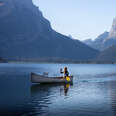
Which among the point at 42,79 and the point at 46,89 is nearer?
the point at 46,89

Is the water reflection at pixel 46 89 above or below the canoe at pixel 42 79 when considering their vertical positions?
below

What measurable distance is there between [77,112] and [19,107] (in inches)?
287

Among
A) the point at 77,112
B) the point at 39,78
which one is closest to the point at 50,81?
the point at 39,78

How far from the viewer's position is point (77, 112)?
2584 centimetres

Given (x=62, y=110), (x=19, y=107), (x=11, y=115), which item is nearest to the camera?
(x=11, y=115)

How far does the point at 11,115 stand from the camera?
24.4 meters

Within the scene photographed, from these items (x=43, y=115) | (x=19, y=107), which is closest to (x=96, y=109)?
(x=43, y=115)

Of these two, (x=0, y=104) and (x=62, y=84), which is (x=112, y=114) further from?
(x=62, y=84)

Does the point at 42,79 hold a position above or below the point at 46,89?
above

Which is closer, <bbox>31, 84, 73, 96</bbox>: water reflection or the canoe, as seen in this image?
<bbox>31, 84, 73, 96</bbox>: water reflection

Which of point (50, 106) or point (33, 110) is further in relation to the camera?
point (50, 106)

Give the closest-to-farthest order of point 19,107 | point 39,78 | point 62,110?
1. point 62,110
2. point 19,107
3. point 39,78

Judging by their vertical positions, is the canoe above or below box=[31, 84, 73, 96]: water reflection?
above

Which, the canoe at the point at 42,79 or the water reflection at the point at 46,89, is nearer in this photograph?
the water reflection at the point at 46,89
